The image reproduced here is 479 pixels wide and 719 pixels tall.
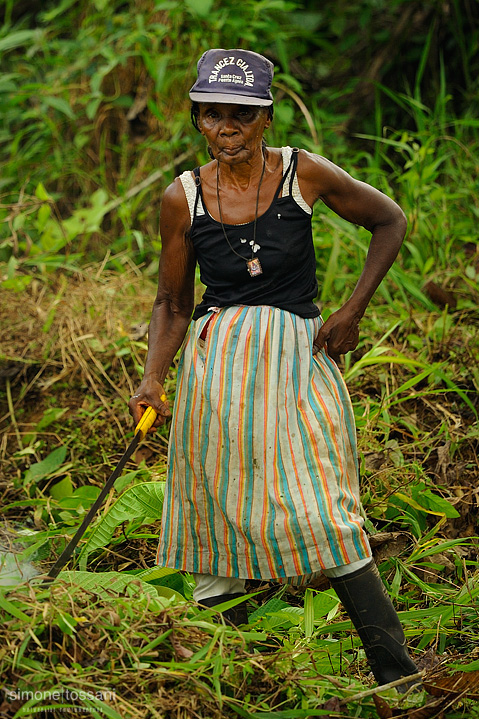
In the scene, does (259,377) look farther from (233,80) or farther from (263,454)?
(233,80)

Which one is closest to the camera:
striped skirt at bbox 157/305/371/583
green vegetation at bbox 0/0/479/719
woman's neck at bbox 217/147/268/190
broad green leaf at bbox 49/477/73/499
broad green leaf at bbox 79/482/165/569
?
green vegetation at bbox 0/0/479/719

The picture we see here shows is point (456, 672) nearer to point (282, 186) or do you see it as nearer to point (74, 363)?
point (282, 186)

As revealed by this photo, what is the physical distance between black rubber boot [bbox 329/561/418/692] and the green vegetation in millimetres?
70

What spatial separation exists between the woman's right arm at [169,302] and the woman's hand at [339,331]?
407 mm

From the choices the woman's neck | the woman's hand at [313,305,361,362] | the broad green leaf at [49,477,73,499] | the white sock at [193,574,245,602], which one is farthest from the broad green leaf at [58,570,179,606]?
the woman's neck

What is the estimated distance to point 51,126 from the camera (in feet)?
17.5

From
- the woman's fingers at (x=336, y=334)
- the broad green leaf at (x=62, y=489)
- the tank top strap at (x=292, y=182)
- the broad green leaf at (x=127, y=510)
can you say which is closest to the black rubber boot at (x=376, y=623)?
the woman's fingers at (x=336, y=334)

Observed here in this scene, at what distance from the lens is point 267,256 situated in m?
2.20

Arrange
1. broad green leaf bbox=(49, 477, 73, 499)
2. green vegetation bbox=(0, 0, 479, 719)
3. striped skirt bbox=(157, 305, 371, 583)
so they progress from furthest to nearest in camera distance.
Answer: broad green leaf bbox=(49, 477, 73, 499), striped skirt bbox=(157, 305, 371, 583), green vegetation bbox=(0, 0, 479, 719)

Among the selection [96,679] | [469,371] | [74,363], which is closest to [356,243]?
[469,371]

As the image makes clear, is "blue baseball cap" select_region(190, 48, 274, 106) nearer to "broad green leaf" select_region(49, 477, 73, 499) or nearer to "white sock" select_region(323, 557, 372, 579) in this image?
"white sock" select_region(323, 557, 372, 579)

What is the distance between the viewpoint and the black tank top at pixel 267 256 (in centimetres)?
220

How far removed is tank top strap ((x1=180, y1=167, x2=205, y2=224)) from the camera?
226cm

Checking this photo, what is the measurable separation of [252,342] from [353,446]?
40 centimetres
